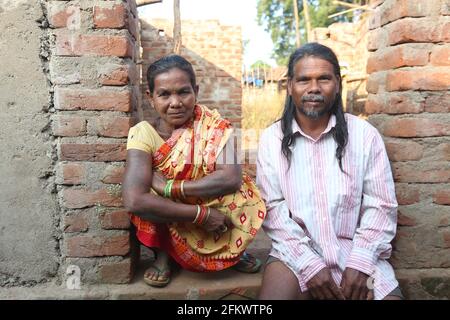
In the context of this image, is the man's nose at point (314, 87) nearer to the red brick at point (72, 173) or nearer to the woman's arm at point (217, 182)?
the woman's arm at point (217, 182)

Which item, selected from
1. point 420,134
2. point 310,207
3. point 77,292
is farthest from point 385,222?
point 77,292

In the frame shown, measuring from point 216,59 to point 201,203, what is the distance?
6.81 m

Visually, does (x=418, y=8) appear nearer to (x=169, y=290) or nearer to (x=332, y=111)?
(x=332, y=111)

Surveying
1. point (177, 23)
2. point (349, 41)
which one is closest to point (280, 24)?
point (349, 41)

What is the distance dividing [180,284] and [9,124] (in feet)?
3.70

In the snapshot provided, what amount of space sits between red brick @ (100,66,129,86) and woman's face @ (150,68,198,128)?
0.15m

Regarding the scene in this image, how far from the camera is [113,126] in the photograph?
6.20ft

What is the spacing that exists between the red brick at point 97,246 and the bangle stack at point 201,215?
41 cm

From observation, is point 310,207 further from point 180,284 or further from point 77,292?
point 77,292

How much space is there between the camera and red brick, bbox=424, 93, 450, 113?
2.00 metres

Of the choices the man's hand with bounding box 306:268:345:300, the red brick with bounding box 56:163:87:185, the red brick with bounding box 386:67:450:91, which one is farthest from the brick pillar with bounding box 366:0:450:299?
the red brick with bounding box 56:163:87:185
